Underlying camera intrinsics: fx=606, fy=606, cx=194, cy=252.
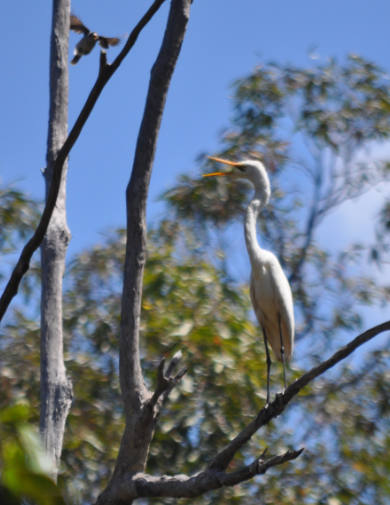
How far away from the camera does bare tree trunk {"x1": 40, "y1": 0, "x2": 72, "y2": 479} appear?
9.27 feet

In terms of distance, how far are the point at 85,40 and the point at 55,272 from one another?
1256 millimetres

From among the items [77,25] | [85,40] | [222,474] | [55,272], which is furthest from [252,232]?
[222,474]

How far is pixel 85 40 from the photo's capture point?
3.25 meters

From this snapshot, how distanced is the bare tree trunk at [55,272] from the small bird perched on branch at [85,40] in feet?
0.20

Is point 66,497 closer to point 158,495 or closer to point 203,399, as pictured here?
point 158,495

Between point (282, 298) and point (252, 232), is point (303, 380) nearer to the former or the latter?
point (282, 298)

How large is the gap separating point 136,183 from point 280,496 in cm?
238

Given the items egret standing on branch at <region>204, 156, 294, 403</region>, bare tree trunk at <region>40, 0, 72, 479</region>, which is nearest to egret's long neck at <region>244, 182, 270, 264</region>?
egret standing on branch at <region>204, 156, 294, 403</region>

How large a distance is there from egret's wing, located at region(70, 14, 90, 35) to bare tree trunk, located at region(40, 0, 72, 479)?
0.14 ft

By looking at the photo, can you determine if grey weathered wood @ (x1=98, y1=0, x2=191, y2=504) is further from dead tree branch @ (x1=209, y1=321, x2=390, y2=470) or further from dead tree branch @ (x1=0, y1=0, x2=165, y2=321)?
dead tree branch @ (x1=0, y1=0, x2=165, y2=321)

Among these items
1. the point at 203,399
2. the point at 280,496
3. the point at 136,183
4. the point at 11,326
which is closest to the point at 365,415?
the point at 280,496

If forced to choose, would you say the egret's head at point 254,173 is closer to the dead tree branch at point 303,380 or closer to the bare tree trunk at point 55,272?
the bare tree trunk at point 55,272

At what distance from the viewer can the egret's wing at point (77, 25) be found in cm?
350

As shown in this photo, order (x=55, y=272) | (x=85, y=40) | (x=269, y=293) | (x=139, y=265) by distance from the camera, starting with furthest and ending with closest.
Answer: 1. (x=269, y=293)
2. (x=85, y=40)
3. (x=55, y=272)
4. (x=139, y=265)
